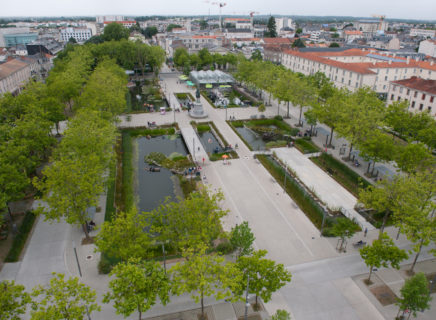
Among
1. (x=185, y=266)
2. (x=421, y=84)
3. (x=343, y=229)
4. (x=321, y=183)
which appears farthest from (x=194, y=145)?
(x=421, y=84)

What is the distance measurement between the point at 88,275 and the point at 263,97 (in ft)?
191

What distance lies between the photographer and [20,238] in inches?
1067

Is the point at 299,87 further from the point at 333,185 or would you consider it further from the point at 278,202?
the point at 278,202

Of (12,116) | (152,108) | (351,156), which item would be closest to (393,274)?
(351,156)

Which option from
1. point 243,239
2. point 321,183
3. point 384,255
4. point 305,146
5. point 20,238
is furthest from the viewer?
point 305,146

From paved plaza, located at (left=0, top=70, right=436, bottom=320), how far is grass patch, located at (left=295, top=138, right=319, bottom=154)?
4.92 meters

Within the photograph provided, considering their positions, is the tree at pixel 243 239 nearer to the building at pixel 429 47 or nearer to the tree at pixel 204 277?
the tree at pixel 204 277

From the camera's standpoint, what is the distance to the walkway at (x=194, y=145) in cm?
4278

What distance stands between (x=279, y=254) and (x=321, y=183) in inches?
555

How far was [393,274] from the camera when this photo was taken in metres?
24.0

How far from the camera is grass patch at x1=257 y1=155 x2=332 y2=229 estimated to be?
101 ft

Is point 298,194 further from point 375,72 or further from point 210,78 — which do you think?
point 210,78

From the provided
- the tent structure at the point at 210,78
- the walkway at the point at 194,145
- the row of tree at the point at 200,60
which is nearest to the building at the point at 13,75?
the tent structure at the point at 210,78

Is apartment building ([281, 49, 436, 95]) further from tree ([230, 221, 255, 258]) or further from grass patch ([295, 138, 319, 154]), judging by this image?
tree ([230, 221, 255, 258])
